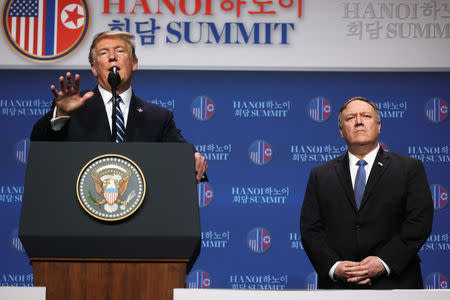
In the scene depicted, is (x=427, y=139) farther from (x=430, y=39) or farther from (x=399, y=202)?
(x=399, y=202)

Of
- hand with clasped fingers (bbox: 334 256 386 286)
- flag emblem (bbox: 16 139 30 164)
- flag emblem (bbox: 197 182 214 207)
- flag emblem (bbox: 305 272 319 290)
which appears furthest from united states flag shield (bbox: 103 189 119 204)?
flag emblem (bbox: 16 139 30 164)

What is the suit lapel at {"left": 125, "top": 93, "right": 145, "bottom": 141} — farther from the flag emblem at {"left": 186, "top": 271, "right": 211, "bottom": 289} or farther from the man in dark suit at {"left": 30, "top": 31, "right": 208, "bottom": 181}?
the flag emblem at {"left": 186, "top": 271, "right": 211, "bottom": 289}

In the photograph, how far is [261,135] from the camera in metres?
4.37

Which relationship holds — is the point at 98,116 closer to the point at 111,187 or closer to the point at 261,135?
the point at 111,187

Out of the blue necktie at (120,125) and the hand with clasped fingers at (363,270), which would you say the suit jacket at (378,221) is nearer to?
the hand with clasped fingers at (363,270)

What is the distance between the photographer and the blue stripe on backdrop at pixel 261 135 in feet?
14.1

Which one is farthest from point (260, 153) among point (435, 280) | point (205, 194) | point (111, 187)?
point (111, 187)

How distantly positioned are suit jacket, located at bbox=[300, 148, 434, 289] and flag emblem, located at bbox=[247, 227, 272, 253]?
61.4 inches

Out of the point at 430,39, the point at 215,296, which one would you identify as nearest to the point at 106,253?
the point at 215,296

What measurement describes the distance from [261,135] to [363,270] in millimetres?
2040

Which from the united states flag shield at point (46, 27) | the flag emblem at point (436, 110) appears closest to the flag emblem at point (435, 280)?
the flag emblem at point (436, 110)

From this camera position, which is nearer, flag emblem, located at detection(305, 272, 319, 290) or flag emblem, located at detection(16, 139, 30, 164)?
flag emblem, located at detection(305, 272, 319, 290)

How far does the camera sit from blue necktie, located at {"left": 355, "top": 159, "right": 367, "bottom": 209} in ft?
8.68

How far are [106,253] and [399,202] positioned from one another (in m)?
1.58
